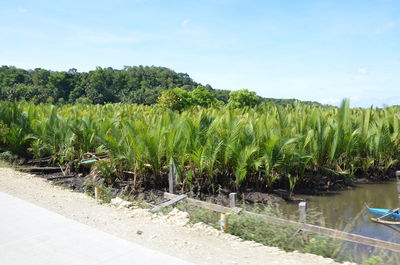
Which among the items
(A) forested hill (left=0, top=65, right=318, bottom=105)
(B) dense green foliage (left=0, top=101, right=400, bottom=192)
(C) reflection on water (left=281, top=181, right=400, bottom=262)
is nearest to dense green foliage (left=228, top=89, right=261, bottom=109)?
(A) forested hill (left=0, top=65, right=318, bottom=105)

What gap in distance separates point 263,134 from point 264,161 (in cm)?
71

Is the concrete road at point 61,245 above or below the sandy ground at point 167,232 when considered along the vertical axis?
above

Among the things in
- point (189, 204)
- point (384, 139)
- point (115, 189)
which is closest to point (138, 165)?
point (115, 189)

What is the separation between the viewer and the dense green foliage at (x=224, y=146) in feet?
27.8

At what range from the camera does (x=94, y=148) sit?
A: 35.5ft

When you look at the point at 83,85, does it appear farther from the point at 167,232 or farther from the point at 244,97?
the point at 167,232

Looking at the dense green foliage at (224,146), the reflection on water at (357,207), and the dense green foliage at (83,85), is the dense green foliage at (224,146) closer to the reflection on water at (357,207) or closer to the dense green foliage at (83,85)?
the reflection on water at (357,207)

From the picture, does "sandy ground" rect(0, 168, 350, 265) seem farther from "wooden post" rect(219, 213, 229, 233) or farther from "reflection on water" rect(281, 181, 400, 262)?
"reflection on water" rect(281, 181, 400, 262)

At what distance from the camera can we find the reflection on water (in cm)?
698

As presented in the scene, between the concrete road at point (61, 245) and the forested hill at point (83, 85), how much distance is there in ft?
197

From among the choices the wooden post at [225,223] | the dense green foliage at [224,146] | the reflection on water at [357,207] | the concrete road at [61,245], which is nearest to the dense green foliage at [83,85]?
the dense green foliage at [224,146]

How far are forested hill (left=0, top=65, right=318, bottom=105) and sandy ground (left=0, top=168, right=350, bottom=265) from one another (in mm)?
58492

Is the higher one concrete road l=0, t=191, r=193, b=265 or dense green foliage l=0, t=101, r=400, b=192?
dense green foliage l=0, t=101, r=400, b=192

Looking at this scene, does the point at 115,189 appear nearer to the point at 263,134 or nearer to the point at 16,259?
the point at 263,134
